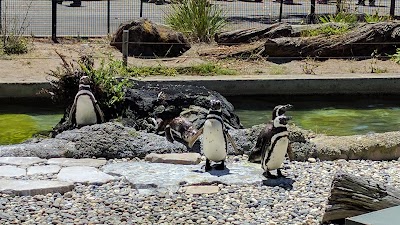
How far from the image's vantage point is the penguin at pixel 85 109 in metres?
9.58

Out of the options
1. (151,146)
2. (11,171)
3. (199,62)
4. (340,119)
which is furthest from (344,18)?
(11,171)

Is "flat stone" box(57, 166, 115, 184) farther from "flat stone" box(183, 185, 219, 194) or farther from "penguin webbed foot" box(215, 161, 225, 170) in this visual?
"penguin webbed foot" box(215, 161, 225, 170)

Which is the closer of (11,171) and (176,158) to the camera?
(11,171)

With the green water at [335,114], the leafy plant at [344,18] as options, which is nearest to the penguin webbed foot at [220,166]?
the green water at [335,114]

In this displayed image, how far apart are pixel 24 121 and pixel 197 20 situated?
6328 millimetres

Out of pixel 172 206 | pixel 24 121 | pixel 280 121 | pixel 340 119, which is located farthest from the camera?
pixel 340 119

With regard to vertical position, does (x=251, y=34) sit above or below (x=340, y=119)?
above

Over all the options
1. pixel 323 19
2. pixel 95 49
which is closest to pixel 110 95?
pixel 95 49

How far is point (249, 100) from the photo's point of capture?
1338 centimetres

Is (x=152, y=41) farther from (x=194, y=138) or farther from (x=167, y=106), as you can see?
(x=194, y=138)

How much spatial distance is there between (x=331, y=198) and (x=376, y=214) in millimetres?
2502

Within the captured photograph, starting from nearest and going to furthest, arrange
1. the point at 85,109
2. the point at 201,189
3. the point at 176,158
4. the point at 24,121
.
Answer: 1. the point at 201,189
2. the point at 176,158
3. the point at 85,109
4. the point at 24,121

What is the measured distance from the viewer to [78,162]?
8133 millimetres

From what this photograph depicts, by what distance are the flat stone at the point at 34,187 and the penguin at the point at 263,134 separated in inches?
72.9
